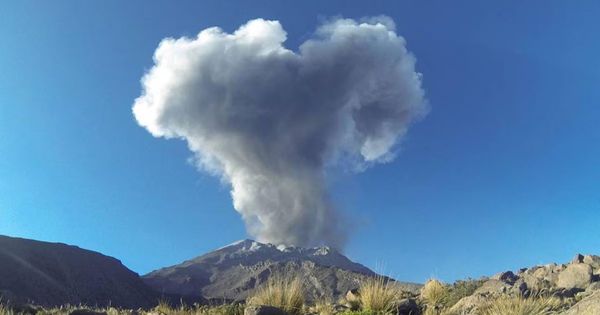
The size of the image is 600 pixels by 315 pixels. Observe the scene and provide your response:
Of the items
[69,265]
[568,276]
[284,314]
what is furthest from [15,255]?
[284,314]

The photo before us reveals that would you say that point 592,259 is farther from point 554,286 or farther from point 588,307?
point 588,307

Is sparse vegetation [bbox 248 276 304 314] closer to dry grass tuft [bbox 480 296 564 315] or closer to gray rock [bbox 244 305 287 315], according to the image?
gray rock [bbox 244 305 287 315]

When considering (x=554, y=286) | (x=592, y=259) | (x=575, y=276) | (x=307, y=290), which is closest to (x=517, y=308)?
(x=307, y=290)

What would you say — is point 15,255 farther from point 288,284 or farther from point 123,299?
point 288,284

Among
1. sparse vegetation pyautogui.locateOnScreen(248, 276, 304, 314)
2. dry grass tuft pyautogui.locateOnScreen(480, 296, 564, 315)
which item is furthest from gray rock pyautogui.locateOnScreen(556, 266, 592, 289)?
sparse vegetation pyautogui.locateOnScreen(248, 276, 304, 314)

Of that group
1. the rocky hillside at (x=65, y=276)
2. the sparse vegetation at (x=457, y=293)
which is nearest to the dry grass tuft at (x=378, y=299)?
the sparse vegetation at (x=457, y=293)

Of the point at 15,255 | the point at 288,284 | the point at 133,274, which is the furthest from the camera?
the point at 133,274

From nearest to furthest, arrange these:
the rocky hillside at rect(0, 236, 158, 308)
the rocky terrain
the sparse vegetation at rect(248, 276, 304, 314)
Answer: the rocky terrain → the sparse vegetation at rect(248, 276, 304, 314) → the rocky hillside at rect(0, 236, 158, 308)
